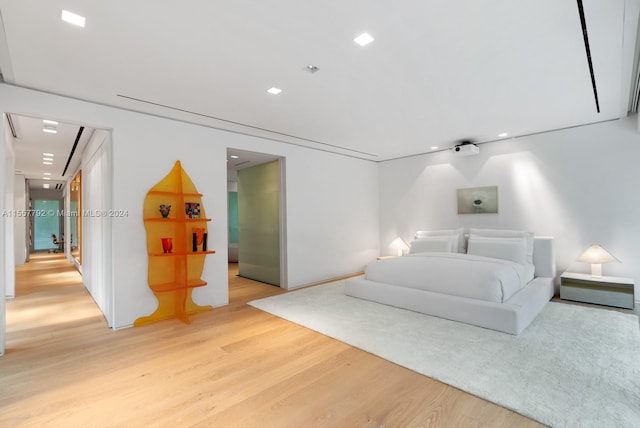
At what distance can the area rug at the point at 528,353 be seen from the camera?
6.15 feet

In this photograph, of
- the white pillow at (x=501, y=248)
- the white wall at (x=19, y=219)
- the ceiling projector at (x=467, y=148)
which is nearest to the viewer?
the white pillow at (x=501, y=248)

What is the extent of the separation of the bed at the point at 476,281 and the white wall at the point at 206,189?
4.43 feet

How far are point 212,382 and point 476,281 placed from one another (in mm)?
2840

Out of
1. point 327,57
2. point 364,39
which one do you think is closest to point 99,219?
point 327,57

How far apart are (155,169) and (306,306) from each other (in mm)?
2567

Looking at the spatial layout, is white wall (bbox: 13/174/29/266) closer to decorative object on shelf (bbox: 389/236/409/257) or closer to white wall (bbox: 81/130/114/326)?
white wall (bbox: 81/130/114/326)

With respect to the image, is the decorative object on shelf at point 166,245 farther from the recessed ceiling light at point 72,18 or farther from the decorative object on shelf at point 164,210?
the recessed ceiling light at point 72,18

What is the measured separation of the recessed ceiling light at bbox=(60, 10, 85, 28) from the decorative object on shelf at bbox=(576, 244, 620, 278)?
5.89 meters

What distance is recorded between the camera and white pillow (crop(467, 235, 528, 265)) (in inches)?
170

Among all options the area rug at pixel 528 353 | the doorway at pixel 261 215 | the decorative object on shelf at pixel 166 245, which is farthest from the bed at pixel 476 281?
the decorative object on shelf at pixel 166 245

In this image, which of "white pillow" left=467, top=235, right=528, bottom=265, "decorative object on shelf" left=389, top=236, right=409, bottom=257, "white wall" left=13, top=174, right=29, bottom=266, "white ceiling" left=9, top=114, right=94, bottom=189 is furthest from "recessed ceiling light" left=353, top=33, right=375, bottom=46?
"white wall" left=13, top=174, right=29, bottom=266

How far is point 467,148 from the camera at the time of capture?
17.1 ft

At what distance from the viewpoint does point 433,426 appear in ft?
5.62

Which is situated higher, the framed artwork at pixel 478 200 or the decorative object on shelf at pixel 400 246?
the framed artwork at pixel 478 200
